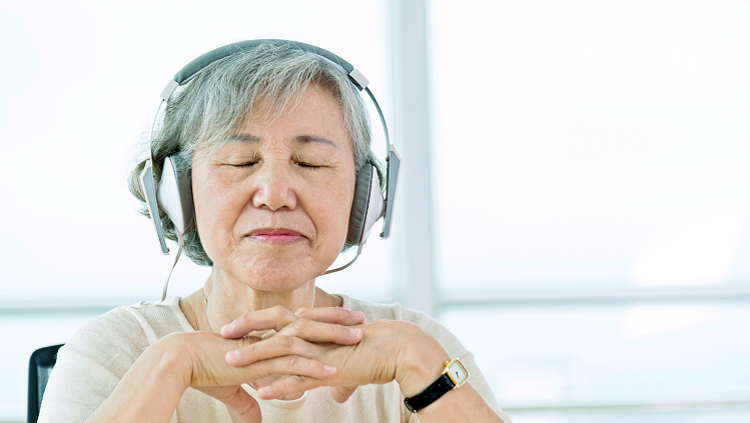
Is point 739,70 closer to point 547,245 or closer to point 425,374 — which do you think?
point 547,245

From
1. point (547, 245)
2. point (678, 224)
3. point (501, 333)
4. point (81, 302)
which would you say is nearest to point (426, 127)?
point (547, 245)

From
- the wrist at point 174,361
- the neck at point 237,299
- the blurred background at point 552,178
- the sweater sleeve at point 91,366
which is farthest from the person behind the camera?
the blurred background at point 552,178

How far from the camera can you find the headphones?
1.21 meters

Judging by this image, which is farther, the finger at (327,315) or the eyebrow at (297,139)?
the eyebrow at (297,139)

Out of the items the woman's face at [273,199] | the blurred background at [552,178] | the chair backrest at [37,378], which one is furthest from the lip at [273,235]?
the blurred background at [552,178]

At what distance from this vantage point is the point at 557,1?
334 cm

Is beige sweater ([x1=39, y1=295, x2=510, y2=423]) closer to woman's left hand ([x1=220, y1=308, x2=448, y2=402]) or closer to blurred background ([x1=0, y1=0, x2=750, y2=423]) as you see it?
woman's left hand ([x1=220, y1=308, x2=448, y2=402])

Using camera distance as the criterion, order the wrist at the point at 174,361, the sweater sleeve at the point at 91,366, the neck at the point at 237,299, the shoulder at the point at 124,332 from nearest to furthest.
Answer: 1. the wrist at the point at 174,361
2. the sweater sleeve at the point at 91,366
3. the shoulder at the point at 124,332
4. the neck at the point at 237,299

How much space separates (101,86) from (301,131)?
8.00ft

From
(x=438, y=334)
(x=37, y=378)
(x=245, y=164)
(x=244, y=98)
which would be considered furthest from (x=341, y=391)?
(x=37, y=378)

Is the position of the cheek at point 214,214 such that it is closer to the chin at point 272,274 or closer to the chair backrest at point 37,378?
the chin at point 272,274

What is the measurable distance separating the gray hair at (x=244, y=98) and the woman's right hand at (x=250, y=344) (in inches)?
14.6

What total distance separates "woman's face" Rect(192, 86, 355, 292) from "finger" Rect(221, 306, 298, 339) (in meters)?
0.14

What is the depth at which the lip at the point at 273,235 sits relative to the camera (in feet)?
3.76
